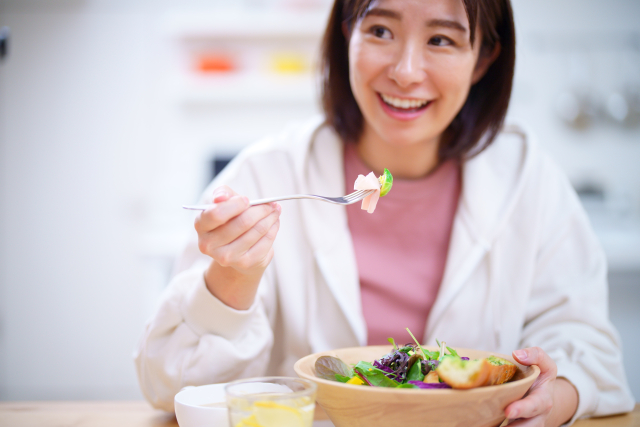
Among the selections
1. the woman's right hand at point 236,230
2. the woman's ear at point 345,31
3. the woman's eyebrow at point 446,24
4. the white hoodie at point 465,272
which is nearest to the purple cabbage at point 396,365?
the woman's right hand at point 236,230

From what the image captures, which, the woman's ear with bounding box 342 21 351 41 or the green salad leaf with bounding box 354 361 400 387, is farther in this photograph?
the woman's ear with bounding box 342 21 351 41

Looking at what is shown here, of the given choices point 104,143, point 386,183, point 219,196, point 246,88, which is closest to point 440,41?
point 386,183

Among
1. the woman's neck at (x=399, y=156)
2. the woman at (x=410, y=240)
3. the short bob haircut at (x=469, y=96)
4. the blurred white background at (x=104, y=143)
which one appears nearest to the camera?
the woman at (x=410, y=240)

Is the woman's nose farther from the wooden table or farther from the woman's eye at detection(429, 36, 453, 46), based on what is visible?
the wooden table

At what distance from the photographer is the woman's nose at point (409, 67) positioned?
0.98 metres

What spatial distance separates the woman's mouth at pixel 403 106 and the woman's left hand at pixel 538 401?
22.1 inches

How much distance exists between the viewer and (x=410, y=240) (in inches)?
49.5

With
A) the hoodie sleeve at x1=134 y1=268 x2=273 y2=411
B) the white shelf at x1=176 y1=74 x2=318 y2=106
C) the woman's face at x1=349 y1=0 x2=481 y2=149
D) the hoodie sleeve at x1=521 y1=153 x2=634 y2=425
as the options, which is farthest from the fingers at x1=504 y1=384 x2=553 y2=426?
the white shelf at x1=176 y1=74 x2=318 y2=106

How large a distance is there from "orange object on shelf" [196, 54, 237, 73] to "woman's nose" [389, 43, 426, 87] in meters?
2.56

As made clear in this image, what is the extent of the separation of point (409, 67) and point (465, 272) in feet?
1.57

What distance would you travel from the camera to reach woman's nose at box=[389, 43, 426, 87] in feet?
3.22

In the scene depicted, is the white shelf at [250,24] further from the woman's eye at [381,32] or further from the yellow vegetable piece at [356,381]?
the yellow vegetable piece at [356,381]

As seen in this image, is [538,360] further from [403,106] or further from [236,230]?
[403,106]

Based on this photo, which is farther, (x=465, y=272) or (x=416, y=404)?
(x=465, y=272)
